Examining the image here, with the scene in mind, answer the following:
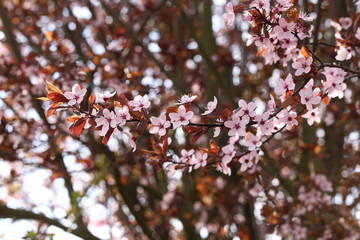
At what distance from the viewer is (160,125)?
2.04 m

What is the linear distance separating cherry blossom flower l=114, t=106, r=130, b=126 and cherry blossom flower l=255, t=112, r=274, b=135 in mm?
611

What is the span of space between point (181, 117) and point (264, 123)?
0.41 meters

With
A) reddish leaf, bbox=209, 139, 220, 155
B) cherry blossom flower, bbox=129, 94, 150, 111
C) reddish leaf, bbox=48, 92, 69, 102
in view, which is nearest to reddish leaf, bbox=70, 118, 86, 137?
reddish leaf, bbox=48, 92, 69, 102

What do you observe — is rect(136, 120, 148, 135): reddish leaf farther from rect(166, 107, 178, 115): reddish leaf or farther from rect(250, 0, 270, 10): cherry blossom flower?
rect(250, 0, 270, 10): cherry blossom flower

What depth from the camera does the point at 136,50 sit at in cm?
469

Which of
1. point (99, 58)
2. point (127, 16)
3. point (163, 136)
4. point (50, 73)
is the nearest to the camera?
point (163, 136)

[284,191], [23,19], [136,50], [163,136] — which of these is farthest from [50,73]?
[284,191]

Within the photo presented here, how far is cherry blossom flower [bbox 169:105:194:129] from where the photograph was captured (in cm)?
201

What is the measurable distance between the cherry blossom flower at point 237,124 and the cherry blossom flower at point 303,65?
0.32m

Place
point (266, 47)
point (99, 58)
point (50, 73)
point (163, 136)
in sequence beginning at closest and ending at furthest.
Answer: point (163, 136)
point (266, 47)
point (50, 73)
point (99, 58)

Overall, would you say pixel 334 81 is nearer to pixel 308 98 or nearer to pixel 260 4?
pixel 308 98

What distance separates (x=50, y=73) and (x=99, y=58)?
0.48 metres

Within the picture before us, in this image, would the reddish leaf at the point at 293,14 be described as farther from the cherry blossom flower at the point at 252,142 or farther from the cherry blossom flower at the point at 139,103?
the cherry blossom flower at the point at 139,103

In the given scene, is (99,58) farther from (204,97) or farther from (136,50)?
(204,97)
